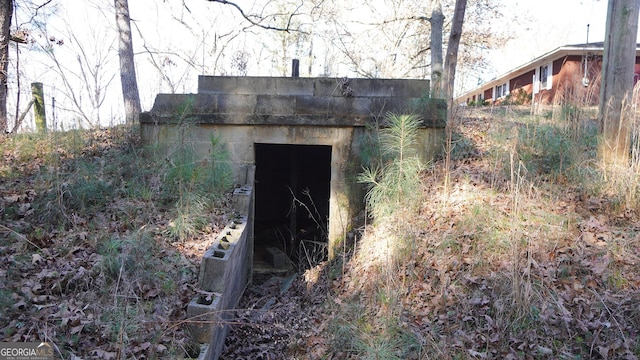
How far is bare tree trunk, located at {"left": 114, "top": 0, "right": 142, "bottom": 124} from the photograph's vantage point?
9.96m

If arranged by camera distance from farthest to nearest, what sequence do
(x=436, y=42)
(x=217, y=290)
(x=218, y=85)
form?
(x=436, y=42) < (x=218, y=85) < (x=217, y=290)

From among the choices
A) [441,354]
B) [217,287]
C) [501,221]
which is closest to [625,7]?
[501,221]

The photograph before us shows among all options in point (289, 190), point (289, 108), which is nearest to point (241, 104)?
point (289, 108)

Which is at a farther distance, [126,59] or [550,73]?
[550,73]

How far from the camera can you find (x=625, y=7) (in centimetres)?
508

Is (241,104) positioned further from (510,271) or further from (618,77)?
(618,77)

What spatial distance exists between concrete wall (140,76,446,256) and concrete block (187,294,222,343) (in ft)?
10.7

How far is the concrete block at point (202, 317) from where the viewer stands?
3.68 metres

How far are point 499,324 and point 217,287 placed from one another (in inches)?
107

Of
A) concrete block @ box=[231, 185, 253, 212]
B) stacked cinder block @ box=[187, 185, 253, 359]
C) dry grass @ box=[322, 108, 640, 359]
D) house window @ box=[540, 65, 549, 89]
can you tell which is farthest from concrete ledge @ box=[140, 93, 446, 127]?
house window @ box=[540, 65, 549, 89]

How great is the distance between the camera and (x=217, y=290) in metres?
4.27

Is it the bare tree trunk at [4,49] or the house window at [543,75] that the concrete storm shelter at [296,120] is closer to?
the bare tree trunk at [4,49]

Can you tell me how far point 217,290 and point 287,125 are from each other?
139 inches

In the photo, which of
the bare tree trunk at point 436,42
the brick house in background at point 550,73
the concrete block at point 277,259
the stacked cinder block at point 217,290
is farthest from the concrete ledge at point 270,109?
the brick house in background at point 550,73
